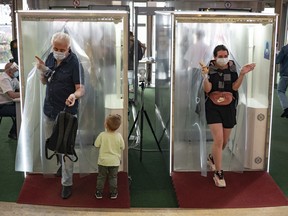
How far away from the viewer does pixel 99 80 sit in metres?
→ 4.42

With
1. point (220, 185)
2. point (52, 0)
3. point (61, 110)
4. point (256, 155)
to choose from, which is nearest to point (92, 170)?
point (61, 110)

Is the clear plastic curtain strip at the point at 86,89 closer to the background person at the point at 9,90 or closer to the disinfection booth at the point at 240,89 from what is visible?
the disinfection booth at the point at 240,89

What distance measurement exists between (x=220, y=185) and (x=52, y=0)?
7.07 m

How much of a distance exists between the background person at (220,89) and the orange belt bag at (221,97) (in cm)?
3

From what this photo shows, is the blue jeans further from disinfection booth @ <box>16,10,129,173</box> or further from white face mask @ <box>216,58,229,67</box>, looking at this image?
disinfection booth @ <box>16,10,129,173</box>

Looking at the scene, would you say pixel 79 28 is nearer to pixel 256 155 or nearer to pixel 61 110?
pixel 61 110

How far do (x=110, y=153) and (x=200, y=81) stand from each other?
1.25m

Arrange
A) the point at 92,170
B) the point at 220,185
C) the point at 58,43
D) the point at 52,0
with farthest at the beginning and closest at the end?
the point at 52,0, the point at 92,170, the point at 220,185, the point at 58,43

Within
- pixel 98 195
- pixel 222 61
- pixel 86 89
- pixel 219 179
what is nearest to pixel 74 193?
pixel 98 195

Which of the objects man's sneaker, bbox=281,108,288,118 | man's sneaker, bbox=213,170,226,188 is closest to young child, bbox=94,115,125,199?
man's sneaker, bbox=213,170,226,188

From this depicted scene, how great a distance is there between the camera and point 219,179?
13.9ft

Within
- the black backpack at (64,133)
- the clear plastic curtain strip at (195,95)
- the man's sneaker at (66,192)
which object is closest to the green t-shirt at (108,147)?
the black backpack at (64,133)

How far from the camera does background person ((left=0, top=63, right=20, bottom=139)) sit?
5457 millimetres

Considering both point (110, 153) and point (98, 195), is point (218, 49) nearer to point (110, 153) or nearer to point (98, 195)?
point (110, 153)
